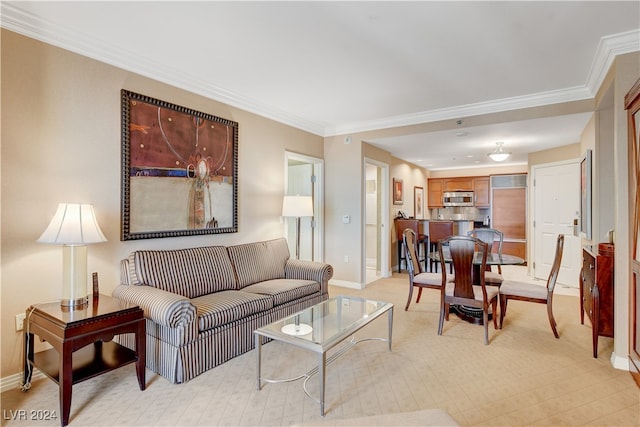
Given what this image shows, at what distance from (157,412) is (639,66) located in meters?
4.17

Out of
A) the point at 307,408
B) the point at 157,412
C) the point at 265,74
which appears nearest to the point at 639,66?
the point at 265,74

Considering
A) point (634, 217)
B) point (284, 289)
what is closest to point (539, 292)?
point (634, 217)

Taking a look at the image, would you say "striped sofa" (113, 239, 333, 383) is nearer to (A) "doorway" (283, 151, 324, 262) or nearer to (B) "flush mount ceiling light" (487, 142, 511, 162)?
(A) "doorway" (283, 151, 324, 262)

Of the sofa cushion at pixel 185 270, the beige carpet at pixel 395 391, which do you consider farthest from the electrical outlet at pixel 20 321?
the sofa cushion at pixel 185 270

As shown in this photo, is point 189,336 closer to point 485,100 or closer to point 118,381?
point 118,381

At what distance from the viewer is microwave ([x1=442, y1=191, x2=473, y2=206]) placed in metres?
8.30

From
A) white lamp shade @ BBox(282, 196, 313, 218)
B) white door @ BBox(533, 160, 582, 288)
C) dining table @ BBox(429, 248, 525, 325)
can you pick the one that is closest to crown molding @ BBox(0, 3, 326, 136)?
white lamp shade @ BBox(282, 196, 313, 218)

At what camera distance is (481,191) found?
818 centimetres

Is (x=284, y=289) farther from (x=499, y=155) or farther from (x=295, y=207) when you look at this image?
(x=499, y=155)

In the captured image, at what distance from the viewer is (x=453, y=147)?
5.63 metres

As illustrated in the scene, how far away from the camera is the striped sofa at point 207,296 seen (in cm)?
234

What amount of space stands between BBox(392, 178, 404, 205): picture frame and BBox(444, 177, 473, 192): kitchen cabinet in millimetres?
2353

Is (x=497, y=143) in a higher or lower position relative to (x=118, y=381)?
higher

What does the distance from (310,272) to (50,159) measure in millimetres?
2564
